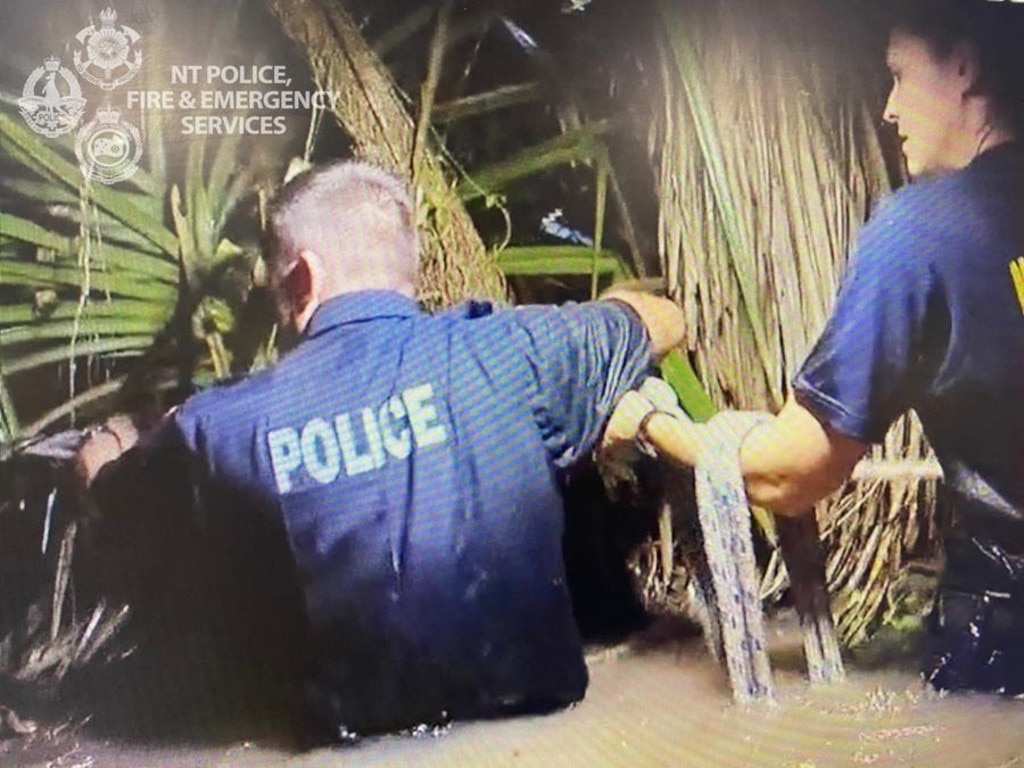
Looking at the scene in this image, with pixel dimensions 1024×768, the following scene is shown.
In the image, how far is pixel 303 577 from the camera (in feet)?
5.70

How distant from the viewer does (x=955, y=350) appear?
1.86m

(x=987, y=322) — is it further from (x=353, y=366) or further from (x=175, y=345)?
(x=175, y=345)

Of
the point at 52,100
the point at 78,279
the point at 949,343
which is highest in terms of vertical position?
the point at 52,100

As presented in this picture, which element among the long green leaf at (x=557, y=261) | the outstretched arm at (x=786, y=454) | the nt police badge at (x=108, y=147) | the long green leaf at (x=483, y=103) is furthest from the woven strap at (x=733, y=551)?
the nt police badge at (x=108, y=147)

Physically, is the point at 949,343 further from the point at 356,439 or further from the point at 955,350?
the point at 356,439

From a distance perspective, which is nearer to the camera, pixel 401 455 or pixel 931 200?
pixel 401 455

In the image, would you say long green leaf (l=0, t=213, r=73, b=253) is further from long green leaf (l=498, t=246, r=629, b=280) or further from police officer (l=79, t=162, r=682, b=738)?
long green leaf (l=498, t=246, r=629, b=280)

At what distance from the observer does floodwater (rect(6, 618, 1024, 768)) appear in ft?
5.75

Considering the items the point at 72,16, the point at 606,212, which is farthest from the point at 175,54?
the point at 606,212

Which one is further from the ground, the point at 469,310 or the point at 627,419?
the point at 469,310

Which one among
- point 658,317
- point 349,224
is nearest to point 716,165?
point 658,317

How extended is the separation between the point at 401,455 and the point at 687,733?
1.67 ft

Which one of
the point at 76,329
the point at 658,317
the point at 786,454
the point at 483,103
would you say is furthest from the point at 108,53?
the point at 786,454

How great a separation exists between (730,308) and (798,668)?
18.4 inches
